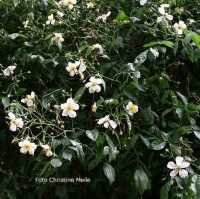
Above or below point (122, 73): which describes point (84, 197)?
below

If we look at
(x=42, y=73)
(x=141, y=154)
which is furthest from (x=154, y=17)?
(x=141, y=154)

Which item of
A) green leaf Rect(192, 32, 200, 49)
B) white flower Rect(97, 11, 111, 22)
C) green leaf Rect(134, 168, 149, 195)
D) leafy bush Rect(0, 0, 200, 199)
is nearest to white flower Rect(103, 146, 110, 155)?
leafy bush Rect(0, 0, 200, 199)

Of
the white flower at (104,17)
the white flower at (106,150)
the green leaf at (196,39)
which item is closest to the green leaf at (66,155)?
the white flower at (106,150)

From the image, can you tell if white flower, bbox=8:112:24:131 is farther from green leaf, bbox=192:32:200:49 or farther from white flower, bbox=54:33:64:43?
green leaf, bbox=192:32:200:49

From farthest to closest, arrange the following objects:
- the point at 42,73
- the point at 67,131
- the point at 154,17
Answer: the point at 154,17, the point at 42,73, the point at 67,131

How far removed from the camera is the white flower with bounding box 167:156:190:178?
46.1 inches

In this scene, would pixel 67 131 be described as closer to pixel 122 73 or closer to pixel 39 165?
pixel 39 165

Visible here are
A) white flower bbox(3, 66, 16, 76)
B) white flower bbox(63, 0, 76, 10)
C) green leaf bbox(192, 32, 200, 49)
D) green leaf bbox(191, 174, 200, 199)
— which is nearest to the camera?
green leaf bbox(191, 174, 200, 199)

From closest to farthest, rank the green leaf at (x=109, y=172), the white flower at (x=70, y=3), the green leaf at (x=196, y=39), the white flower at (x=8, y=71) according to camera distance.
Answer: the green leaf at (x=109, y=172) → the green leaf at (x=196, y=39) → the white flower at (x=8, y=71) → the white flower at (x=70, y=3)

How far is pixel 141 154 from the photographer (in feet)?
4.39

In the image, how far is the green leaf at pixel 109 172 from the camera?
1.20 metres

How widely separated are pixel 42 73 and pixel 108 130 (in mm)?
416

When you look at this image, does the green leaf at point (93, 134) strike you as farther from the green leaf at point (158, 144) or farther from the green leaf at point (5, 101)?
the green leaf at point (5, 101)

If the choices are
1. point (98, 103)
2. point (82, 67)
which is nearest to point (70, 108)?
point (98, 103)
